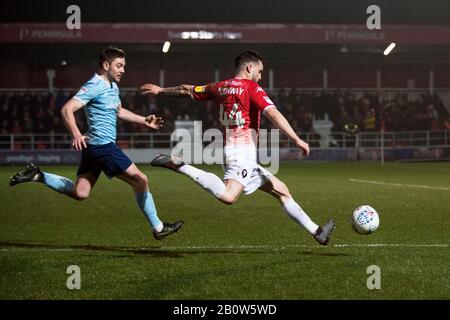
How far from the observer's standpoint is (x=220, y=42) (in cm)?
3562

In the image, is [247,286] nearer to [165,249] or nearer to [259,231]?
[165,249]

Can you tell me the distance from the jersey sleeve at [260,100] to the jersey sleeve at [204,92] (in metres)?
0.48

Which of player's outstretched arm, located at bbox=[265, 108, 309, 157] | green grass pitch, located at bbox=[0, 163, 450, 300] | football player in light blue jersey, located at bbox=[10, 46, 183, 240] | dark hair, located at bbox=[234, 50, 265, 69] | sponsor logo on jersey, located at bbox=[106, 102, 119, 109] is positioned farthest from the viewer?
sponsor logo on jersey, located at bbox=[106, 102, 119, 109]

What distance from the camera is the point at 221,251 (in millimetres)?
7957

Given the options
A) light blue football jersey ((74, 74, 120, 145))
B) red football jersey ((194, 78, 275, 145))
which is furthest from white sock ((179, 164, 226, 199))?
light blue football jersey ((74, 74, 120, 145))

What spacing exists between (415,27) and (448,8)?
2131mm

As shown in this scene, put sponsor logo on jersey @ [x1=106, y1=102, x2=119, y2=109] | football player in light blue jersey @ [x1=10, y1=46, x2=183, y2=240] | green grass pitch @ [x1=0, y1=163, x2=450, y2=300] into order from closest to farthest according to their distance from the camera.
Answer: green grass pitch @ [x1=0, y1=163, x2=450, y2=300], football player in light blue jersey @ [x1=10, y1=46, x2=183, y2=240], sponsor logo on jersey @ [x1=106, y1=102, x2=119, y2=109]

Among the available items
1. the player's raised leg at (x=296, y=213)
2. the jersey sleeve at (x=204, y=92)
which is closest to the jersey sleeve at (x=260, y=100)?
the jersey sleeve at (x=204, y=92)

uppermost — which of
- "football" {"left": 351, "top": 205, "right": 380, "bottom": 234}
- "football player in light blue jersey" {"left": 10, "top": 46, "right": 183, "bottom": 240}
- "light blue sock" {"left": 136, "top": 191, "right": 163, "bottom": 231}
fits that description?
"football player in light blue jersey" {"left": 10, "top": 46, "right": 183, "bottom": 240}

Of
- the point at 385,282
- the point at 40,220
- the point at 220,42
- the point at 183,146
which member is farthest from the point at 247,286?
the point at 220,42

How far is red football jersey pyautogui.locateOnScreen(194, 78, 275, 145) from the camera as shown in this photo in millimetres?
7504

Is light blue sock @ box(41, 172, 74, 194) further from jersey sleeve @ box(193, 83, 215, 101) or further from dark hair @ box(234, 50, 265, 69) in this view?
dark hair @ box(234, 50, 265, 69)

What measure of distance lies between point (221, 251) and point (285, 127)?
1560 mm
